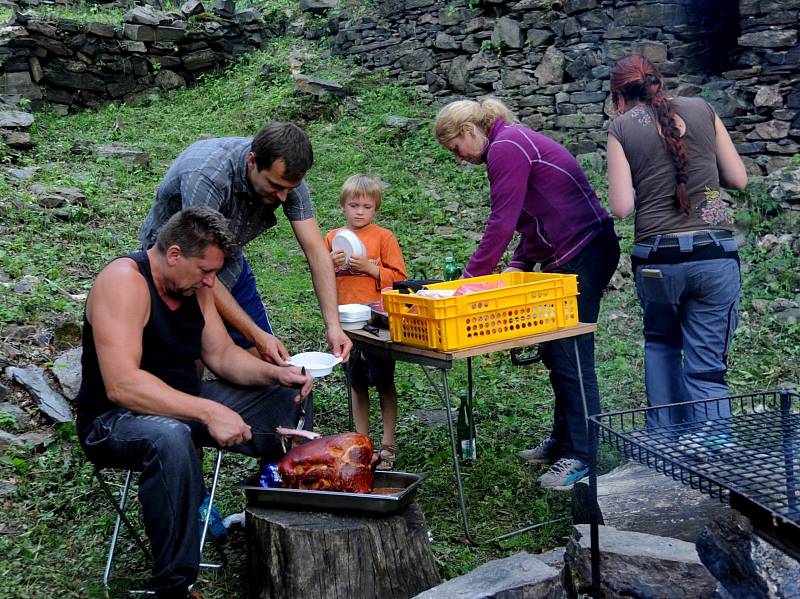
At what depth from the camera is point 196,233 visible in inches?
126

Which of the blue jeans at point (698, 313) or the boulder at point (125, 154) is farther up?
the boulder at point (125, 154)

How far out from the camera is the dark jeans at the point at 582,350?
13.9ft

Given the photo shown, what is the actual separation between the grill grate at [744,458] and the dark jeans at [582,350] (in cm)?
137

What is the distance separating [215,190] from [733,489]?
8.59ft

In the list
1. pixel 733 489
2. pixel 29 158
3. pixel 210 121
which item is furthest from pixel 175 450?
pixel 210 121

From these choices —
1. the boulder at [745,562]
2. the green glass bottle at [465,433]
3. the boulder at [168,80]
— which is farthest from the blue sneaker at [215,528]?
the boulder at [168,80]

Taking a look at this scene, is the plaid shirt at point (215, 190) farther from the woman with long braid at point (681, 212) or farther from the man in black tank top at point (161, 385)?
the woman with long braid at point (681, 212)

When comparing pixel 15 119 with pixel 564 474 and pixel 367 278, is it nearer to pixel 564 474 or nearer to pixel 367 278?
pixel 367 278

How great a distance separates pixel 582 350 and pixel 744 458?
6.08 ft

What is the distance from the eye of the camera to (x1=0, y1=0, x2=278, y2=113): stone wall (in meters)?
11.3

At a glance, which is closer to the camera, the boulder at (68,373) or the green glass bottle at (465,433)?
the green glass bottle at (465,433)

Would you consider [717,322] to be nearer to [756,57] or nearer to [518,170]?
[518,170]

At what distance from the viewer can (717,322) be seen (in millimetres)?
3887

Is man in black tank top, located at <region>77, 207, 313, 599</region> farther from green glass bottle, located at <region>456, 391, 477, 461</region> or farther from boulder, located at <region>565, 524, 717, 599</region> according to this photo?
green glass bottle, located at <region>456, 391, 477, 461</region>
